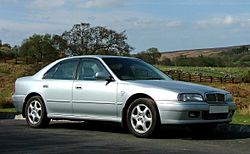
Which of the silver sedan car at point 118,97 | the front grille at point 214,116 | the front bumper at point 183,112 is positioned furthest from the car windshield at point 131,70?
the front grille at point 214,116

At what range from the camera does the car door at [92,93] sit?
9.77 meters

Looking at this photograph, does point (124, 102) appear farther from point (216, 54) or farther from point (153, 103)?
point (216, 54)

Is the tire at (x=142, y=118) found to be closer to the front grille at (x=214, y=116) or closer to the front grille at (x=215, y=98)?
the front grille at (x=214, y=116)

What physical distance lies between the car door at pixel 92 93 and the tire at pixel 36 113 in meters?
0.84

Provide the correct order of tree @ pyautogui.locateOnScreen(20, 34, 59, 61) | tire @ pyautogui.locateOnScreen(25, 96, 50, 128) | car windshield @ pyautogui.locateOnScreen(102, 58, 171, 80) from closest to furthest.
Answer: car windshield @ pyautogui.locateOnScreen(102, 58, 171, 80) < tire @ pyautogui.locateOnScreen(25, 96, 50, 128) < tree @ pyautogui.locateOnScreen(20, 34, 59, 61)

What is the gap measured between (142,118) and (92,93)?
123cm

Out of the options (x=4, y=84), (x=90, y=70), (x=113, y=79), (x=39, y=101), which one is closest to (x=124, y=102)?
(x=113, y=79)

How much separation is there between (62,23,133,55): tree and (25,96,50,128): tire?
45.0 metres

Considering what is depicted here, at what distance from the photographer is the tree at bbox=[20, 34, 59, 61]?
191 ft

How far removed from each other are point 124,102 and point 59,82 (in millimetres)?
1728

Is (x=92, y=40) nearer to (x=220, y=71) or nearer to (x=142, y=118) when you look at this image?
(x=220, y=71)

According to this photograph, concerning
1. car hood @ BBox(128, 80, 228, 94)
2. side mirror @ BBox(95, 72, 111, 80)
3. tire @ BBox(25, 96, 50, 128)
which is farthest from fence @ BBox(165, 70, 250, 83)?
car hood @ BBox(128, 80, 228, 94)

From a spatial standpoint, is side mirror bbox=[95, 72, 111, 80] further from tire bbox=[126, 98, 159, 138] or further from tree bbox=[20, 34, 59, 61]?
tree bbox=[20, 34, 59, 61]

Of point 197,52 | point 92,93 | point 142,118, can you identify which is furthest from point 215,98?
point 197,52
